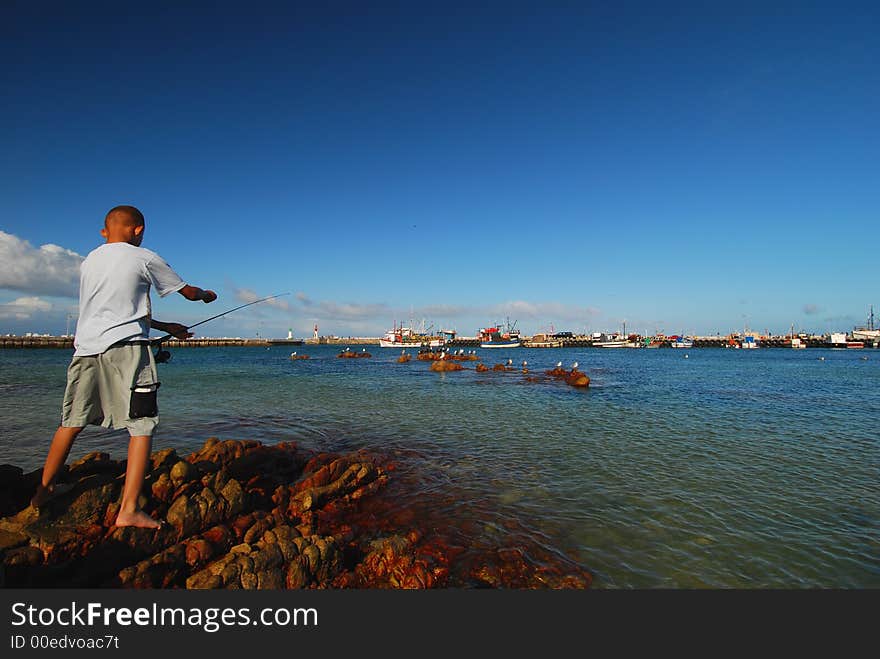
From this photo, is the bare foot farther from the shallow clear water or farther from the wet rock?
the shallow clear water

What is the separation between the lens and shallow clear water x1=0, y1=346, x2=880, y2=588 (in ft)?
17.9

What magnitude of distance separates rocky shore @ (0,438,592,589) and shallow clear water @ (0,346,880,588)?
792 millimetres

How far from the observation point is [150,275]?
13.0ft

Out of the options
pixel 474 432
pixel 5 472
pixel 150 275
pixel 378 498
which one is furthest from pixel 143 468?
pixel 474 432

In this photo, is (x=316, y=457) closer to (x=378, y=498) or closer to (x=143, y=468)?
(x=378, y=498)

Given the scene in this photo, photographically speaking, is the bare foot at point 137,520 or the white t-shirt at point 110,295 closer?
the white t-shirt at point 110,295

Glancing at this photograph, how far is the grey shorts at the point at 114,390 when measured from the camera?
152 inches

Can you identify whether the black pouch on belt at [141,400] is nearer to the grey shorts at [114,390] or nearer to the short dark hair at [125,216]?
the grey shorts at [114,390]

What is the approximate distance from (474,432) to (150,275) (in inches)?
415

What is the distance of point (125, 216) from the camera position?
13.5ft

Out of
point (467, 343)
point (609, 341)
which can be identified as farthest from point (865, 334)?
point (467, 343)

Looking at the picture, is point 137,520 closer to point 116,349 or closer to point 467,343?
point 116,349

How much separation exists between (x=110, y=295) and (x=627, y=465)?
32.0ft

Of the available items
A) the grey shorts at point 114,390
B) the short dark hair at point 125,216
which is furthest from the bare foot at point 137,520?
the short dark hair at point 125,216
